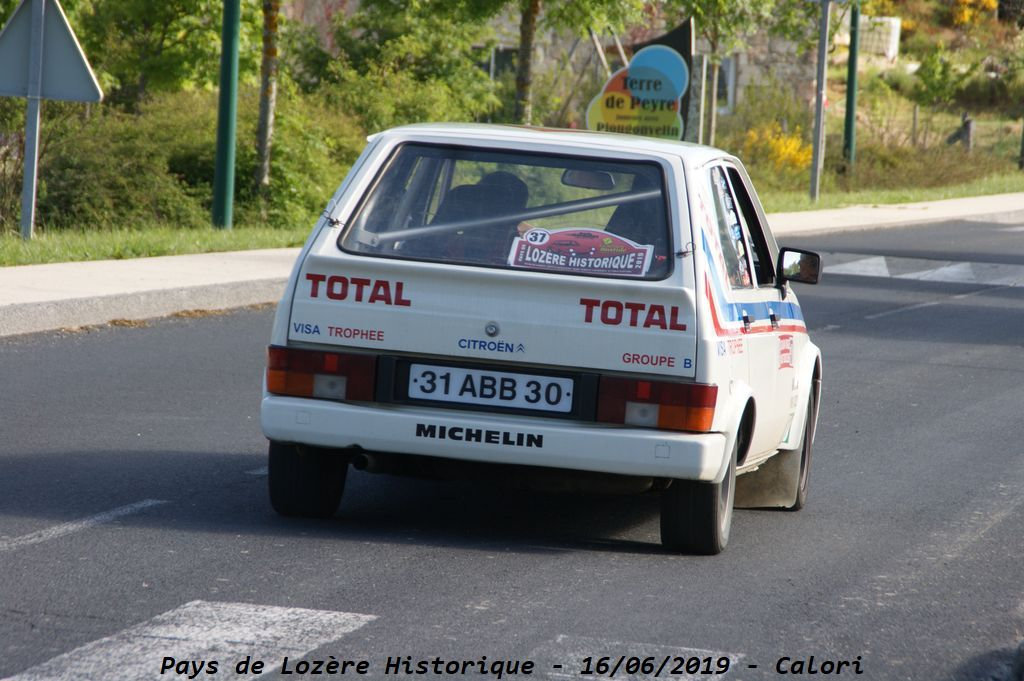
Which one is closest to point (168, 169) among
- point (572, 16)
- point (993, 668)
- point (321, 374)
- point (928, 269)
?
point (572, 16)

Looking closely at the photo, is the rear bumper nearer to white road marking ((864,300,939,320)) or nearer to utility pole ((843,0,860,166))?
white road marking ((864,300,939,320))

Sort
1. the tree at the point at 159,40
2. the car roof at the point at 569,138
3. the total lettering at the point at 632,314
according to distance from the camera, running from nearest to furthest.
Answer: the total lettering at the point at 632,314 < the car roof at the point at 569,138 < the tree at the point at 159,40

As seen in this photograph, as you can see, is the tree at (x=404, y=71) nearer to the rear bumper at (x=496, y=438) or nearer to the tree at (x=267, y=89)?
the tree at (x=267, y=89)

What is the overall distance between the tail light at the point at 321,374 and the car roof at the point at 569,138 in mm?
915

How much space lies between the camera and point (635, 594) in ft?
18.7

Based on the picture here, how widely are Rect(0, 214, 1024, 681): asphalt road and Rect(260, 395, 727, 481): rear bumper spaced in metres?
0.39

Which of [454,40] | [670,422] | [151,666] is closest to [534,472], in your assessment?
[670,422]

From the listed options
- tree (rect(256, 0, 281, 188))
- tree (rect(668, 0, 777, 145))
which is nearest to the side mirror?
tree (rect(256, 0, 281, 188))

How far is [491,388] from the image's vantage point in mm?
6074

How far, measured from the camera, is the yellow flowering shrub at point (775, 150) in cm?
3672

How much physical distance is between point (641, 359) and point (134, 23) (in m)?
23.0

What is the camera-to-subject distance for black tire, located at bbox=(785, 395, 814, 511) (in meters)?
7.52

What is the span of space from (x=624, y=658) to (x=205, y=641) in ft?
3.98

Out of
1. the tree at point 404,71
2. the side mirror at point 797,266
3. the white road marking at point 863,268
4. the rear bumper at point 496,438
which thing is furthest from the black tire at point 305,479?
→ the tree at point 404,71
